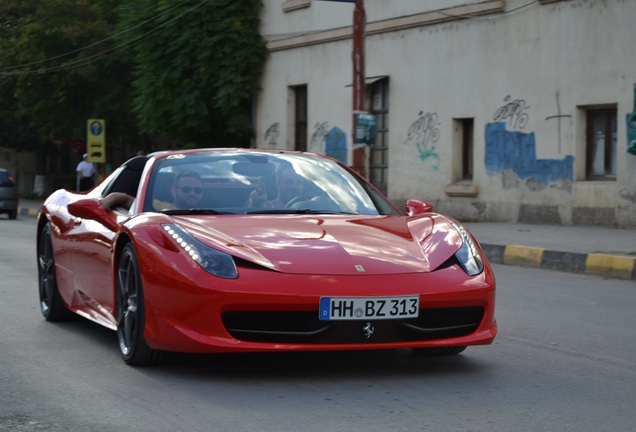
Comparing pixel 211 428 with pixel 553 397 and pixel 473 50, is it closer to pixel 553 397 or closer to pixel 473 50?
pixel 553 397

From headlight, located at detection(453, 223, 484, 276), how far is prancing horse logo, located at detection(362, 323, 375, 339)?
651 millimetres

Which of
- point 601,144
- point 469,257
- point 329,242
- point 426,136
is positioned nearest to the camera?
point 329,242

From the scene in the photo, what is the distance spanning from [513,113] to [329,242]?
17257 mm

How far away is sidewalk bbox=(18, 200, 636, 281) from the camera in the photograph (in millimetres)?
14555

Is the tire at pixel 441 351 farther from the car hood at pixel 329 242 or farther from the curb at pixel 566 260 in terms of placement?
the curb at pixel 566 260

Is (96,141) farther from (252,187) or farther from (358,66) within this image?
(252,187)

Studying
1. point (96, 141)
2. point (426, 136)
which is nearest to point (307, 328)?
point (426, 136)

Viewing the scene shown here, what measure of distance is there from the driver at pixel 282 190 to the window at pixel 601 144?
14.5m

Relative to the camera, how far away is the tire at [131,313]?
6.39 m

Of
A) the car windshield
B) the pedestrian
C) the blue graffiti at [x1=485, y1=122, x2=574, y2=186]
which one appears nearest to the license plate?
the car windshield

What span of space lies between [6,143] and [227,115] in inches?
696

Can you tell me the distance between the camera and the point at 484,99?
24047 mm

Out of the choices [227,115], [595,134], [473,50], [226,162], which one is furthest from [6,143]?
[226,162]

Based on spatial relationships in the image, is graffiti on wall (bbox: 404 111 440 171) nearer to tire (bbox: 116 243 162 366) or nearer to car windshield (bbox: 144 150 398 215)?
car windshield (bbox: 144 150 398 215)
